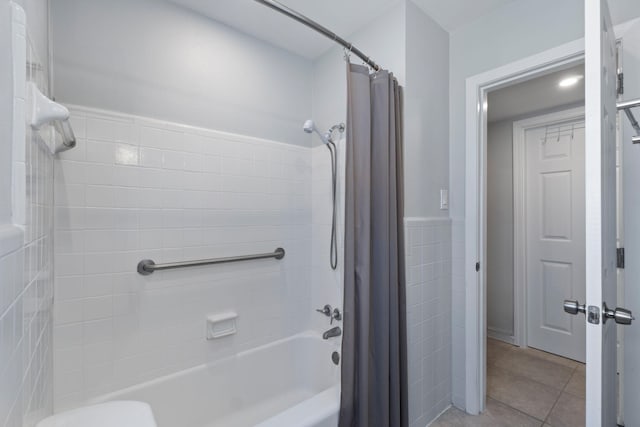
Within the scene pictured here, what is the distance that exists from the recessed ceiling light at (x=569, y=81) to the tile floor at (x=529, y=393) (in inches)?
87.9

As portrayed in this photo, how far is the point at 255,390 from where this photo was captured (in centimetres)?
177

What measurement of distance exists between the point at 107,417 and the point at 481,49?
2.54m

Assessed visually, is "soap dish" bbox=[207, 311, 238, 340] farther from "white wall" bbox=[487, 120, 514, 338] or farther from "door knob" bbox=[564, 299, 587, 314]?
"white wall" bbox=[487, 120, 514, 338]

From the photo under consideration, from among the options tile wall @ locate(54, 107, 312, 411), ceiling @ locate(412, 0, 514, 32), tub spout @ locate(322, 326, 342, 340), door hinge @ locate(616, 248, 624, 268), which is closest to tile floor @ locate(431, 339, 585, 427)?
tub spout @ locate(322, 326, 342, 340)

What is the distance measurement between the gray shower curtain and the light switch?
50 centimetres

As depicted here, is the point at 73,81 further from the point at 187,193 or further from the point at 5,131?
the point at 5,131

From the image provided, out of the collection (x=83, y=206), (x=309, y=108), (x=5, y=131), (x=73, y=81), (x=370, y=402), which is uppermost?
(x=309, y=108)

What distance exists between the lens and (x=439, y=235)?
182cm

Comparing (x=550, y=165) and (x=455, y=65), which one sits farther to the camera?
(x=550, y=165)

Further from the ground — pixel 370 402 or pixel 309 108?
pixel 309 108

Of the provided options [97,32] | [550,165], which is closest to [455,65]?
[550,165]

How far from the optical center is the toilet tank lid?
3.10 feet

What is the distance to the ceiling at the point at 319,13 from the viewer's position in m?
1.61

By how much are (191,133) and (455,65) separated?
171cm
